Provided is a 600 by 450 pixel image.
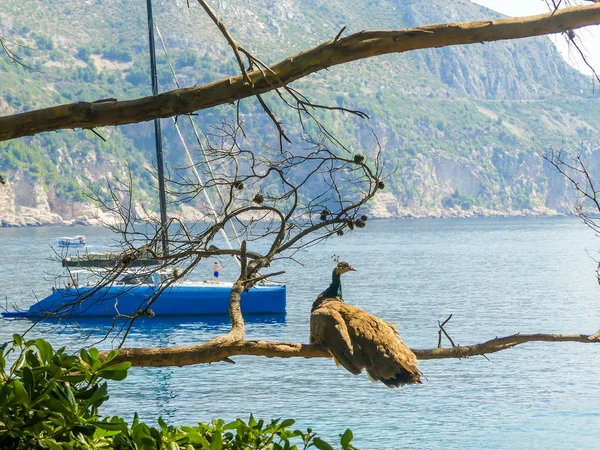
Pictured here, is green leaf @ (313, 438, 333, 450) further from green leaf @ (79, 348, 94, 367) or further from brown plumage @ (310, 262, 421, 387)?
brown plumage @ (310, 262, 421, 387)

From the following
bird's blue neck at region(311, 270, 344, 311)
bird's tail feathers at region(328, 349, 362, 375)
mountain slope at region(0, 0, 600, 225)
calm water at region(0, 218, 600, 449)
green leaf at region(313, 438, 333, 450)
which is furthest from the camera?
mountain slope at region(0, 0, 600, 225)

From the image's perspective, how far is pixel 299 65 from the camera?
3.88 metres

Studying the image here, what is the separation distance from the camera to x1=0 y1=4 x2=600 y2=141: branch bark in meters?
3.81

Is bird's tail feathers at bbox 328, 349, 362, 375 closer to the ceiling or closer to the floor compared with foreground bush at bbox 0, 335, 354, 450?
closer to the floor

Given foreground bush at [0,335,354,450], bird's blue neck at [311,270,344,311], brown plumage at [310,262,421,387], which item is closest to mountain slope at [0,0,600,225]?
bird's blue neck at [311,270,344,311]

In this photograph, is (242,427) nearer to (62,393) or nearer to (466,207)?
(62,393)

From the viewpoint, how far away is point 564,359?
2822 centimetres

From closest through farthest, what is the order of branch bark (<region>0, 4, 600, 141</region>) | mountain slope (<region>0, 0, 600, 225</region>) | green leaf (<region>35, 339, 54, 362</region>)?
green leaf (<region>35, 339, 54, 362</region>) → branch bark (<region>0, 4, 600, 141</region>) → mountain slope (<region>0, 0, 600, 225</region>)

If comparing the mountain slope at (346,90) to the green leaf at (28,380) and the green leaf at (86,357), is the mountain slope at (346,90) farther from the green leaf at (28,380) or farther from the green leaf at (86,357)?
the green leaf at (28,380)

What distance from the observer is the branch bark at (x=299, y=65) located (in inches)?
150

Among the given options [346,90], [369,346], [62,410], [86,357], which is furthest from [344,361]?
[346,90]

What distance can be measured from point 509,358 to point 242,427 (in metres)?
25.9

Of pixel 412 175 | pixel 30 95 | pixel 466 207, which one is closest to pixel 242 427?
pixel 30 95

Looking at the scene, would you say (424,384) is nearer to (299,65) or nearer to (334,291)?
(334,291)
